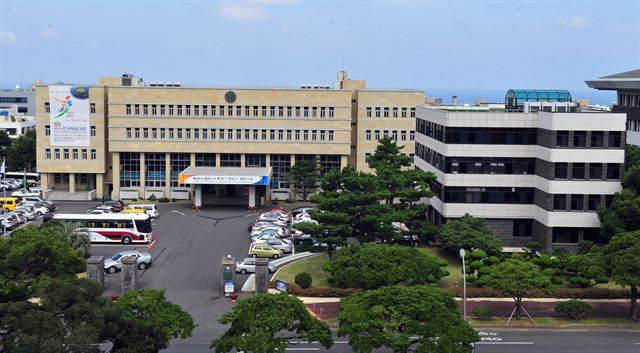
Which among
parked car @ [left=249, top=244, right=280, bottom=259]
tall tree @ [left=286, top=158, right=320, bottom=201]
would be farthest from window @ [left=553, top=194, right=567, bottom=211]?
tall tree @ [left=286, top=158, right=320, bottom=201]

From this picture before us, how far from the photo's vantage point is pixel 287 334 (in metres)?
30.7

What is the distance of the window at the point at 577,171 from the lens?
44.4 meters

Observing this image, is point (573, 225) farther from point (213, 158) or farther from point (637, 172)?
point (213, 158)

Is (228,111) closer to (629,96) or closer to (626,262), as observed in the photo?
(629,96)

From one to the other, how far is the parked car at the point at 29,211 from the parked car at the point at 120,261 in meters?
16.7

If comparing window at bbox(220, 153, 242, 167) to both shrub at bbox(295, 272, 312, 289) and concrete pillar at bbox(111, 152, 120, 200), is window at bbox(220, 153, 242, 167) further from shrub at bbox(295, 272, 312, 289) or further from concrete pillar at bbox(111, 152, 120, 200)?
shrub at bbox(295, 272, 312, 289)

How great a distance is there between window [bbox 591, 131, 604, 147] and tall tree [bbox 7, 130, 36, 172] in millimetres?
56650

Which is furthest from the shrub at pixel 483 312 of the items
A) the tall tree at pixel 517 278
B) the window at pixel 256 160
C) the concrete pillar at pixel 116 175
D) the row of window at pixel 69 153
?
the row of window at pixel 69 153

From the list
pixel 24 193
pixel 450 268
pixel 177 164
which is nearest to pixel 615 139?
pixel 450 268

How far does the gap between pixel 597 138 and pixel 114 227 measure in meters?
31.1

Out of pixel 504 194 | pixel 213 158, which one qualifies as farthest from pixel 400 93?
pixel 504 194

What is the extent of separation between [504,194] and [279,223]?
671 inches

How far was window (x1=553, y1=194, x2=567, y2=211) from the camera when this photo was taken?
44.6 m

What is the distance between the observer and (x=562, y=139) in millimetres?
44219
